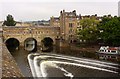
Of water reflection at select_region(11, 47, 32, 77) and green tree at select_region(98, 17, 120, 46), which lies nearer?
water reflection at select_region(11, 47, 32, 77)

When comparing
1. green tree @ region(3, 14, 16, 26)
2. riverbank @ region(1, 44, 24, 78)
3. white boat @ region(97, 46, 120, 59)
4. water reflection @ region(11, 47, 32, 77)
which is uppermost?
green tree @ region(3, 14, 16, 26)

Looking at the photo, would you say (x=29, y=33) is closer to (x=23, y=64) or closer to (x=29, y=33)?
(x=29, y=33)

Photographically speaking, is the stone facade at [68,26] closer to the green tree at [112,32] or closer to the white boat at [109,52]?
the green tree at [112,32]

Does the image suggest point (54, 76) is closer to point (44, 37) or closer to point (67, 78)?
point (67, 78)

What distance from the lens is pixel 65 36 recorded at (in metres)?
83.2

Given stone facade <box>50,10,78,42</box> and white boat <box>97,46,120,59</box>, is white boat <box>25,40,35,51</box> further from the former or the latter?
white boat <box>97,46,120,59</box>

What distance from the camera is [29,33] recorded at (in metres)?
81.8

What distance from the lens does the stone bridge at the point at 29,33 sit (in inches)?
3162

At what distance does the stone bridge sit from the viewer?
80.3 metres

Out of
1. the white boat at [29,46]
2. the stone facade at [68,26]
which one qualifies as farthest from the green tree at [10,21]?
the stone facade at [68,26]

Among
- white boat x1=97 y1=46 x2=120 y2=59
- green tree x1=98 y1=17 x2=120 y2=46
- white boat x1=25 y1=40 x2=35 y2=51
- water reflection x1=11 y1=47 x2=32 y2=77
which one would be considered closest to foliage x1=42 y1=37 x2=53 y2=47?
white boat x1=25 y1=40 x2=35 y2=51

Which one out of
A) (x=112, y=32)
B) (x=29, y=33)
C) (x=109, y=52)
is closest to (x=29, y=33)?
(x=29, y=33)

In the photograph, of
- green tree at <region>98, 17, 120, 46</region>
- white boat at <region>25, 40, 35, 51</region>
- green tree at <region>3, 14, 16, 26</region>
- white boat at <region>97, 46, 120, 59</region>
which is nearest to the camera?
white boat at <region>97, 46, 120, 59</region>

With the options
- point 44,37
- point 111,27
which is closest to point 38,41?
point 44,37
